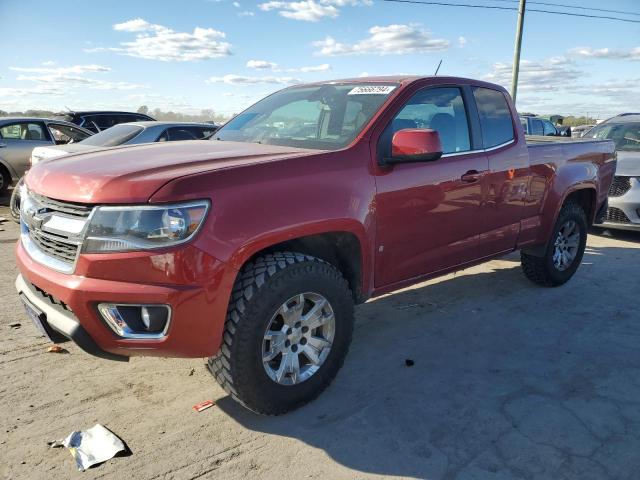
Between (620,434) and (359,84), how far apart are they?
2.76 m

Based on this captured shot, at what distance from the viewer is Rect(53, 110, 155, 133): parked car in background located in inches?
510

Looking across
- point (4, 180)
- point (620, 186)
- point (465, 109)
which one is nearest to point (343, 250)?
point (465, 109)

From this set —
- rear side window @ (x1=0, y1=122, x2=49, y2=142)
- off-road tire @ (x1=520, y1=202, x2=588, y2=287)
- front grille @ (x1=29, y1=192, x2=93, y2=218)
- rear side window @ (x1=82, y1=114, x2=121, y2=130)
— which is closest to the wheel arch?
front grille @ (x1=29, y1=192, x2=93, y2=218)

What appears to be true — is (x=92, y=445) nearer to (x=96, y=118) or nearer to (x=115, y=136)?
(x=115, y=136)

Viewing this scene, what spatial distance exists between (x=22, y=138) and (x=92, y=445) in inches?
375

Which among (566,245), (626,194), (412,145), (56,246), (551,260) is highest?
(412,145)

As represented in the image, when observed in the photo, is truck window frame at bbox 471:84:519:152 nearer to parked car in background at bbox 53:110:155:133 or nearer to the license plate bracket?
the license plate bracket

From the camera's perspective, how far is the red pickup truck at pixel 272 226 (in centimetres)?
240

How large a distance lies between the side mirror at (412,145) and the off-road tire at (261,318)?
82 cm

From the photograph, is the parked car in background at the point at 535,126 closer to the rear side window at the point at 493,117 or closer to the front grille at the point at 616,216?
the front grille at the point at 616,216

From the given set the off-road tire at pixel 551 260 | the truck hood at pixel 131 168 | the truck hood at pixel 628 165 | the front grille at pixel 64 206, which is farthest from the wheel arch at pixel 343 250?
the truck hood at pixel 628 165

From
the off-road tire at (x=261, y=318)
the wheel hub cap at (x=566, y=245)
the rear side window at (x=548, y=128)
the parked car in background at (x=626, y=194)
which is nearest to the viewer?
the off-road tire at (x=261, y=318)

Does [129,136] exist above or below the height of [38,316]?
above

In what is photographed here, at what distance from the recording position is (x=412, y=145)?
310cm
